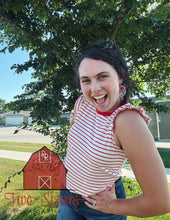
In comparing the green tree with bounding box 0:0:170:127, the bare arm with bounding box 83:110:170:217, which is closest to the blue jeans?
the bare arm with bounding box 83:110:170:217

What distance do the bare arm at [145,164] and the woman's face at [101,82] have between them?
0.21 m

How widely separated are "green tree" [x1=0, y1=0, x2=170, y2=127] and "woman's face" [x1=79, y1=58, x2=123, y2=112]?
41.8 inches

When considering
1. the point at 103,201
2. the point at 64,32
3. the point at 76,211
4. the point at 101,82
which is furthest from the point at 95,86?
the point at 64,32

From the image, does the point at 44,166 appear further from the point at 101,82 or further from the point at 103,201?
the point at 101,82

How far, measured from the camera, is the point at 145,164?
0.73 meters

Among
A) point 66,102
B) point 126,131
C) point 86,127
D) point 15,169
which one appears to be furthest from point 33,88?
point 15,169

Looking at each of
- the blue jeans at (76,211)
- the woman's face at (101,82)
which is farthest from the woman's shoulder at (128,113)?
the blue jeans at (76,211)

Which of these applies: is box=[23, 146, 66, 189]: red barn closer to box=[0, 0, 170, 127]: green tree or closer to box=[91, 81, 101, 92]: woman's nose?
box=[0, 0, 170, 127]: green tree

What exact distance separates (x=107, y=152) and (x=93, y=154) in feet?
0.28

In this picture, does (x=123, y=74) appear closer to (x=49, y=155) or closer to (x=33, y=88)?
(x=33, y=88)

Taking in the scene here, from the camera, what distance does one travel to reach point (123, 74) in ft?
3.66

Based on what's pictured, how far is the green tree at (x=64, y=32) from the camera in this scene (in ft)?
6.72

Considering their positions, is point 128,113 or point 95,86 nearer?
point 128,113

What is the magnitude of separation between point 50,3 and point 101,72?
1.80m
